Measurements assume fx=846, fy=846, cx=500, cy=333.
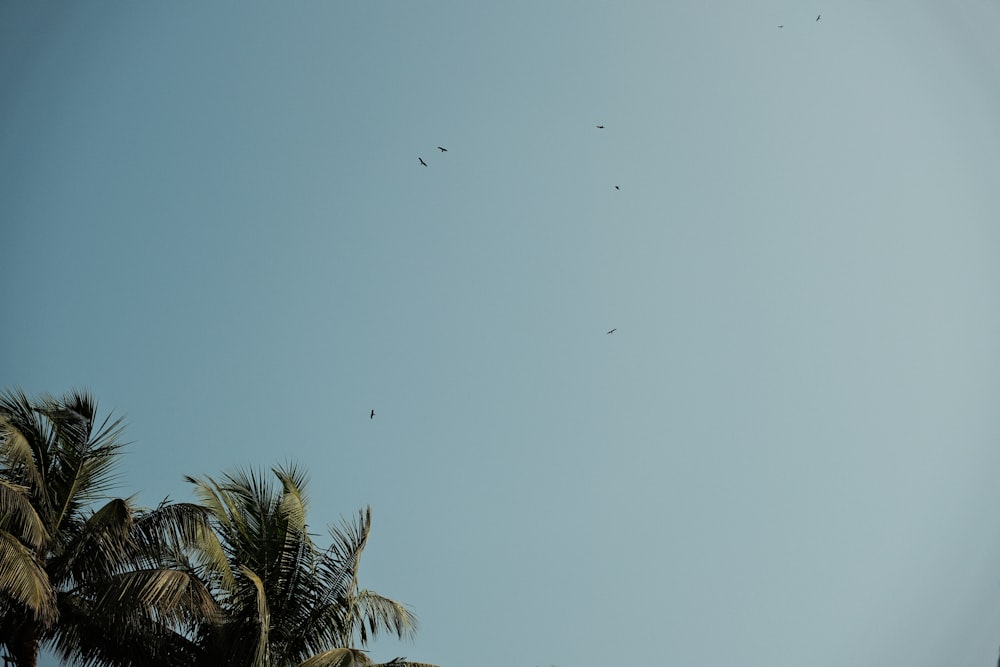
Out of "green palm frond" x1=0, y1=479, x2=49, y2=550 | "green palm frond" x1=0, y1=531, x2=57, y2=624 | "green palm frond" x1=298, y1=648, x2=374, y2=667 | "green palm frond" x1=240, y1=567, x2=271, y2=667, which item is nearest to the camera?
"green palm frond" x1=0, y1=531, x2=57, y2=624

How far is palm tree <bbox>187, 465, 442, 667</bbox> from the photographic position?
14.3 metres

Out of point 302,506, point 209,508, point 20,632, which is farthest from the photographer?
point 302,506

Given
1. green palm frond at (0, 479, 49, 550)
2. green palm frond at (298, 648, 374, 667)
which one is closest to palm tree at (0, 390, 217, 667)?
green palm frond at (0, 479, 49, 550)

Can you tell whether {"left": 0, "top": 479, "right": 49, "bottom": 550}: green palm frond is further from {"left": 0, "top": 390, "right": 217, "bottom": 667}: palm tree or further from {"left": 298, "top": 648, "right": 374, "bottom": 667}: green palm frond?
{"left": 298, "top": 648, "right": 374, "bottom": 667}: green palm frond

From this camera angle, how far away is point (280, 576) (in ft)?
48.5

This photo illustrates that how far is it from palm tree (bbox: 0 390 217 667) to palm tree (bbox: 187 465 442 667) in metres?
0.50

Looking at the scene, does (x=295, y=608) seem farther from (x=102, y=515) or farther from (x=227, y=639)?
(x=102, y=515)

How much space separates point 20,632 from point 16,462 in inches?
106

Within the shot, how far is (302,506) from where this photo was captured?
1560 cm

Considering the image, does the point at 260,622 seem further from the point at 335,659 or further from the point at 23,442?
the point at 23,442

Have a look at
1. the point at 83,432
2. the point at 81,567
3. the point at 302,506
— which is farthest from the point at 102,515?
the point at 302,506

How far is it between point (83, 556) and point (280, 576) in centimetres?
318

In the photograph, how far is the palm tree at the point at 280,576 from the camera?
14.3 meters

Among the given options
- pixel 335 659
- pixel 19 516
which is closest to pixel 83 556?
pixel 19 516
